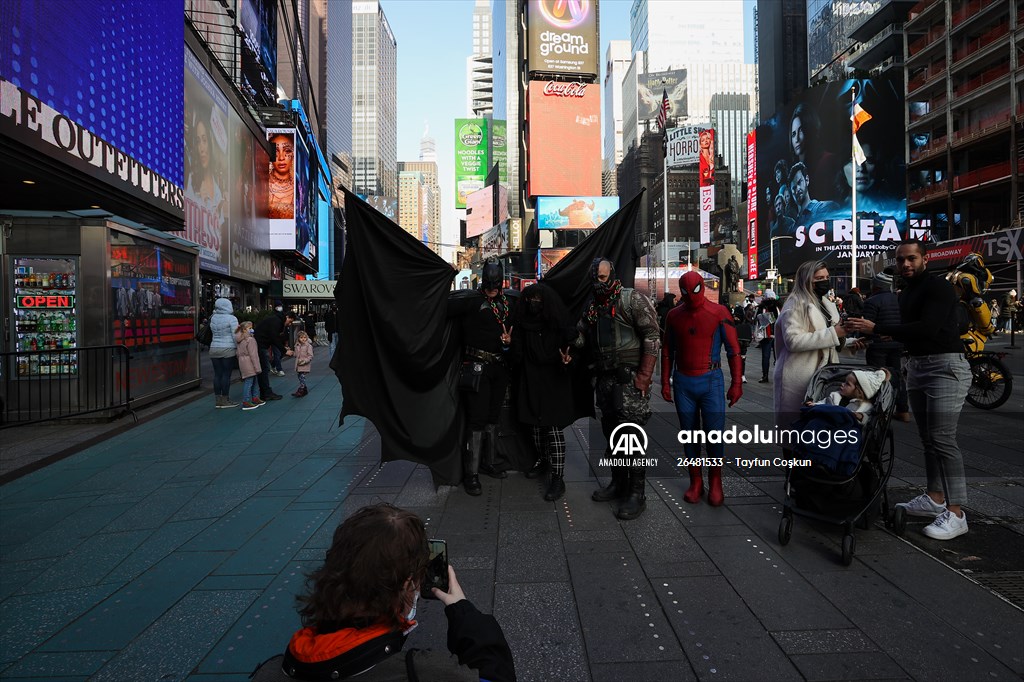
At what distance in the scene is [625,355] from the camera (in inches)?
181

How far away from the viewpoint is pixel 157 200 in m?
10.7

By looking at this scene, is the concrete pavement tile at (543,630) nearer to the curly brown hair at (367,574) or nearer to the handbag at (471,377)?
the curly brown hair at (367,574)

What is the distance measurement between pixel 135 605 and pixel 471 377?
2.91 metres

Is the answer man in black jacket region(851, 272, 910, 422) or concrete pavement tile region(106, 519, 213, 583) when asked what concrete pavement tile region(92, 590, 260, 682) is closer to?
concrete pavement tile region(106, 519, 213, 583)

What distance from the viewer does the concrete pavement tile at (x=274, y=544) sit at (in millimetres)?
3695

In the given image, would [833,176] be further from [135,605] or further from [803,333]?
[135,605]

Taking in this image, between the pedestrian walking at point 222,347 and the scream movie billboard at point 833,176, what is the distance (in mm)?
56250

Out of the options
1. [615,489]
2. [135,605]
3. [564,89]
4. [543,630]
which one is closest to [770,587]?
[543,630]

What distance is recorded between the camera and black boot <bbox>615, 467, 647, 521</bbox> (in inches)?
177

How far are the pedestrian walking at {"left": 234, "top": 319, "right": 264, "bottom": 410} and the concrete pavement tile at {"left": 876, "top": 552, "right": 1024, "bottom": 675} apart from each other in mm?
9795

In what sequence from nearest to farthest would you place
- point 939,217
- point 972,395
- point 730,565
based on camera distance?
1. point 730,565
2. point 972,395
3. point 939,217

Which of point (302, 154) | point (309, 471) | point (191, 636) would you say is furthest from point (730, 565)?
point (302, 154)

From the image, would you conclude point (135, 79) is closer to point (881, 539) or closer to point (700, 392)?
point (700, 392)

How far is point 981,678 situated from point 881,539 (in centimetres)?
163
